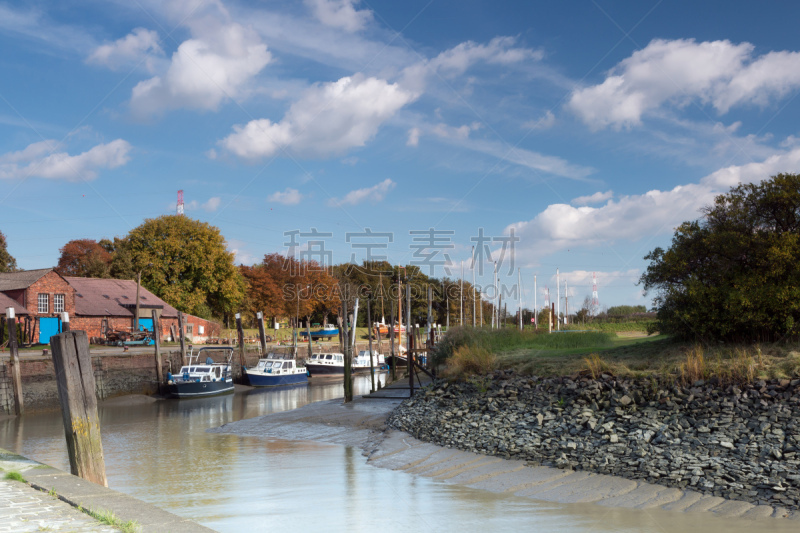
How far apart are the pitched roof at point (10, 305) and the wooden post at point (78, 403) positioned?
3906 centimetres

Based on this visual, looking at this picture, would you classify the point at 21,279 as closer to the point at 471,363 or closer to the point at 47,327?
the point at 47,327

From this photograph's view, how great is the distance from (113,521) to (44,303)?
45723mm

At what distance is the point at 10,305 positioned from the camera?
138ft

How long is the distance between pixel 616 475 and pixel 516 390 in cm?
524

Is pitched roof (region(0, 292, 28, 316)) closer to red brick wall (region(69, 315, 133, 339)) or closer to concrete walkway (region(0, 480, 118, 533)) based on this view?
red brick wall (region(69, 315, 133, 339))

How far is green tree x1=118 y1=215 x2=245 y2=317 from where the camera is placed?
61.9 m

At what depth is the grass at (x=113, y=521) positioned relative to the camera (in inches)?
217

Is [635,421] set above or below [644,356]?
below

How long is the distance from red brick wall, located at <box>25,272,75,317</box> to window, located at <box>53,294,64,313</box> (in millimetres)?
200

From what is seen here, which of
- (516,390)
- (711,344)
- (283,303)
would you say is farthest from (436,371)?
(283,303)

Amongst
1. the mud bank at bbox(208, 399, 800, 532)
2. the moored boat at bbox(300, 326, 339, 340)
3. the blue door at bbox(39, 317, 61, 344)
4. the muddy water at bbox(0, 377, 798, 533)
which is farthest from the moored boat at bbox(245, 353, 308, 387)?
the moored boat at bbox(300, 326, 339, 340)

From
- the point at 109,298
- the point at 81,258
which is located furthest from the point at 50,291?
the point at 81,258

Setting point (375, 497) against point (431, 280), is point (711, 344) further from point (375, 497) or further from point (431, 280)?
point (431, 280)

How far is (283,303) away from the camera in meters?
74.5
